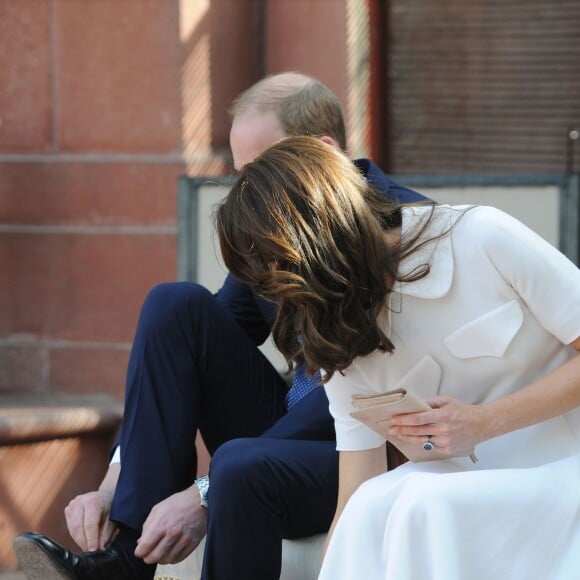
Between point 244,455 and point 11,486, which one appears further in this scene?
point 11,486

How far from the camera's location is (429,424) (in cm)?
200

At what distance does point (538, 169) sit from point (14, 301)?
2.18 meters

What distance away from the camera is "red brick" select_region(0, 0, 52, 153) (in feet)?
15.1

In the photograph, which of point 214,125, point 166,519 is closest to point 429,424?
point 166,519

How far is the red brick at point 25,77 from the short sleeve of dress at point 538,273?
296 cm

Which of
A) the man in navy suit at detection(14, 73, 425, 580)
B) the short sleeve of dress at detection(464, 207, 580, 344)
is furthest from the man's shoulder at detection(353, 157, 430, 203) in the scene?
the short sleeve of dress at detection(464, 207, 580, 344)

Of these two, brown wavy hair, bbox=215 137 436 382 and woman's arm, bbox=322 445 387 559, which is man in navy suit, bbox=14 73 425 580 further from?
brown wavy hair, bbox=215 137 436 382

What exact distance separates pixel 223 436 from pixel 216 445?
5cm

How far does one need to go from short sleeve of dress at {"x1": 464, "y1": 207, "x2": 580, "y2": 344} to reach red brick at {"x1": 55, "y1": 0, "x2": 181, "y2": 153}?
2.60 m

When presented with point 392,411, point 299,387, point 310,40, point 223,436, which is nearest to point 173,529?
point 223,436

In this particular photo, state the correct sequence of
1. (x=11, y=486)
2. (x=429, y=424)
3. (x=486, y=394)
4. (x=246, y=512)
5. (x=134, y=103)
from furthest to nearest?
1. (x=134, y=103)
2. (x=11, y=486)
3. (x=246, y=512)
4. (x=486, y=394)
5. (x=429, y=424)

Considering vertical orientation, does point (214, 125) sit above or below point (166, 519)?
above

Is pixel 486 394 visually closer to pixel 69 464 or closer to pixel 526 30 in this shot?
pixel 69 464

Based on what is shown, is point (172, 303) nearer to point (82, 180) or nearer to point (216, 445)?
point (216, 445)
